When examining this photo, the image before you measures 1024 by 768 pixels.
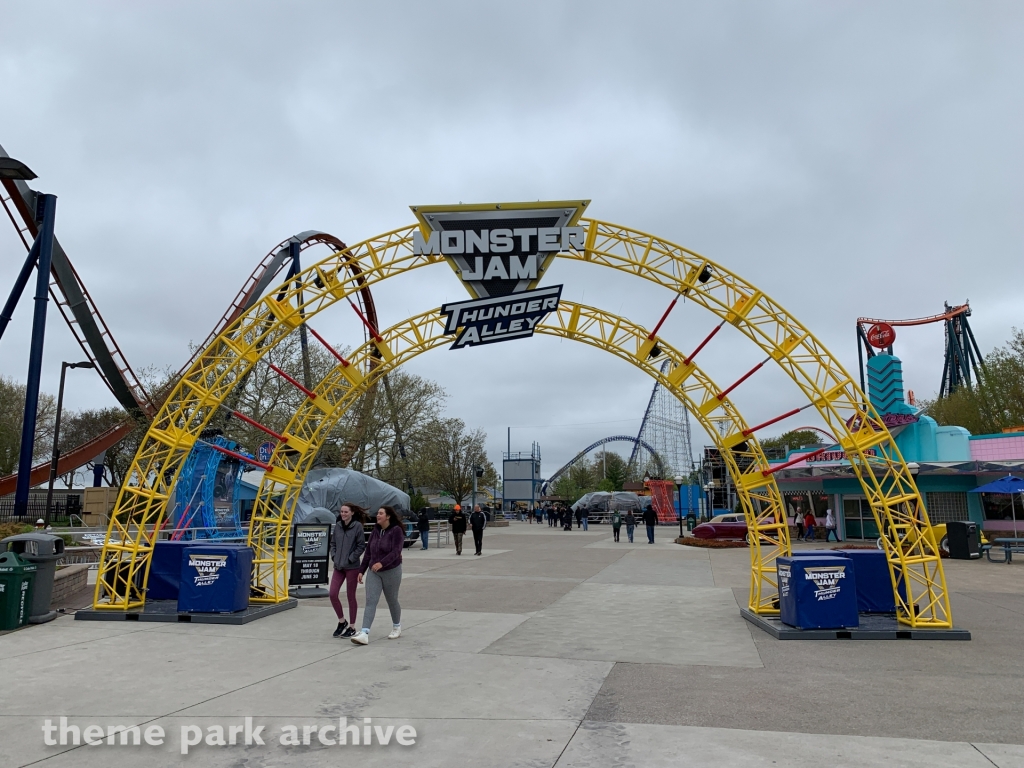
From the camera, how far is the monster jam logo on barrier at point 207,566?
33.8 feet

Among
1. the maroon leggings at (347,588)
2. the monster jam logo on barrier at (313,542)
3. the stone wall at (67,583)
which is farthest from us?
the monster jam logo on barrier at (313,542)

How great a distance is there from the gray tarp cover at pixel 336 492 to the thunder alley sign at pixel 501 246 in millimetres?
20092

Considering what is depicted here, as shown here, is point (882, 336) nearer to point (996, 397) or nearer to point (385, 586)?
point (996, 397)

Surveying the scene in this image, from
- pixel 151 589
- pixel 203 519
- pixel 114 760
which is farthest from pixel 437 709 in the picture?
pixel 203 519

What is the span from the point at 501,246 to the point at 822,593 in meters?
6.56

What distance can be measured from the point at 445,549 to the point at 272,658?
18335 millimetres

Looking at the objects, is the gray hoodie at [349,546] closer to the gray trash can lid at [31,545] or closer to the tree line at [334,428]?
the gray trash can lid at [31,545]

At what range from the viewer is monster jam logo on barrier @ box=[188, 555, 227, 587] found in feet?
33.8

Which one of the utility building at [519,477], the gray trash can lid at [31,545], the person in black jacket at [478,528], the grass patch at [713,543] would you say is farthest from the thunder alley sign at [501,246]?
the utility building at [519,477]

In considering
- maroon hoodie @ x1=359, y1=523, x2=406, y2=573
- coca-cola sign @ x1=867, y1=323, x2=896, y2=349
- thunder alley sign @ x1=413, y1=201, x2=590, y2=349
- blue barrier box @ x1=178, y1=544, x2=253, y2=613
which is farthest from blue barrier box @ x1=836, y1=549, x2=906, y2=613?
coca-cola sign @ x1=867, y1=323, x2=896, y2=349

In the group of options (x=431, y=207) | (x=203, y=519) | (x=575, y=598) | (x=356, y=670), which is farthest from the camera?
(x=203, y=519)

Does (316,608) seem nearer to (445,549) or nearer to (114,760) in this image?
(114,760)

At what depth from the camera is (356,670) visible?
7.28 m

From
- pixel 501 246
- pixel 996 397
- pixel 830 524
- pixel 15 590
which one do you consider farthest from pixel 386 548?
pixel 996 397
